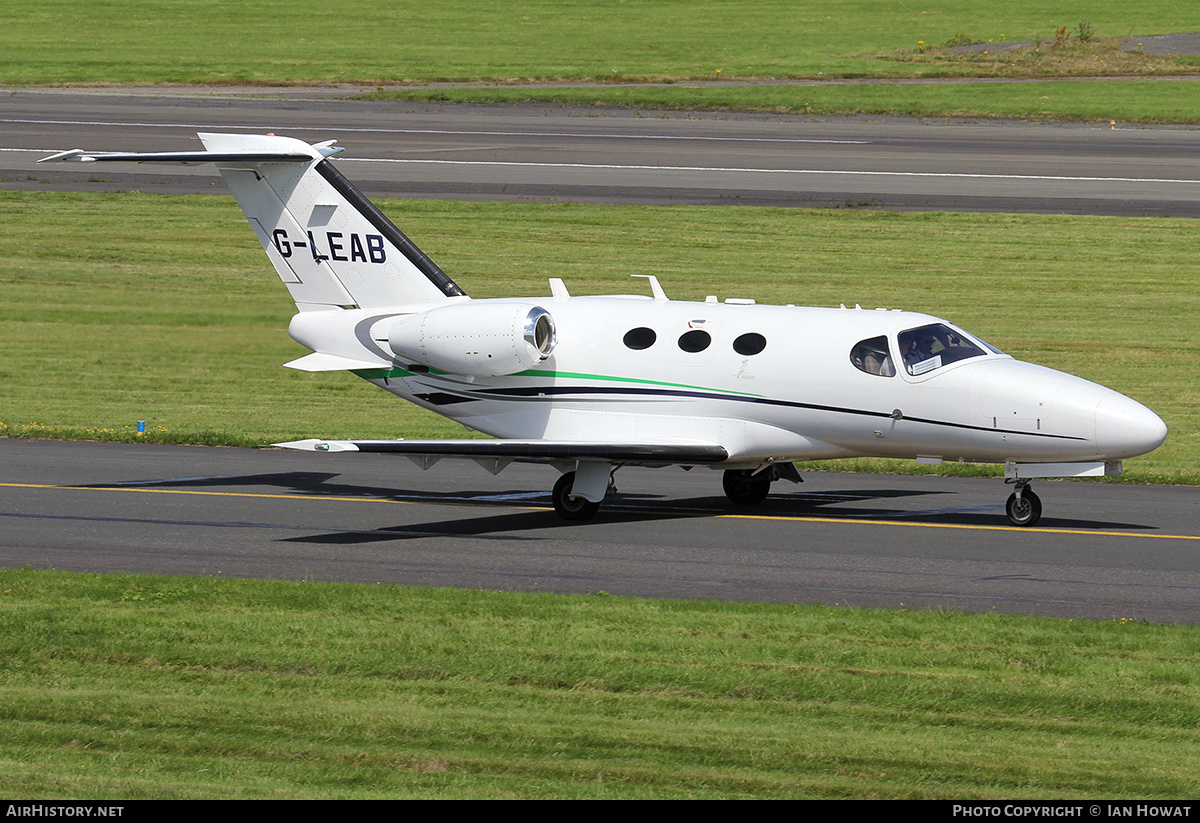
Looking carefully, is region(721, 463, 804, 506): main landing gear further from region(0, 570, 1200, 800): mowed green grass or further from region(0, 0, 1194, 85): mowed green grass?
region(0, 0, 1194, 85): mowed green grass

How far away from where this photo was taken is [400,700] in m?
11.7

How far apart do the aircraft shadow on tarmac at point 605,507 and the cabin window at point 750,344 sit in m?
2.27

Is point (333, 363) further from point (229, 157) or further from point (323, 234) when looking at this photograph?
point (229, 157)

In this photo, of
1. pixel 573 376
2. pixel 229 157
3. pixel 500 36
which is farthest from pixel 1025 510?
pixel 500 36

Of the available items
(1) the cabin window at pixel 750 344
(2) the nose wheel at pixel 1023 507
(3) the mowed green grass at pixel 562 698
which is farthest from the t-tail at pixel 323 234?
(2) the nose wheel at pixel 1023 507

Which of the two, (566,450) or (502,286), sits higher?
(502,286)

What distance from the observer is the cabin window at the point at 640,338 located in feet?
67.8

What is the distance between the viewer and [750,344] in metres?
20.2

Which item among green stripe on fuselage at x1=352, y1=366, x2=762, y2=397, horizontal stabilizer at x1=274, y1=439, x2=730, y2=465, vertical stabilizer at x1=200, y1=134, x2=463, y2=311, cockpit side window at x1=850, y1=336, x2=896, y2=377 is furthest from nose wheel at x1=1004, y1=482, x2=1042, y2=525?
vertical stabilizer at x1=200, y1=134, x2=463, y2=311

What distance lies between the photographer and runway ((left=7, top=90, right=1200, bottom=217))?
42.5m

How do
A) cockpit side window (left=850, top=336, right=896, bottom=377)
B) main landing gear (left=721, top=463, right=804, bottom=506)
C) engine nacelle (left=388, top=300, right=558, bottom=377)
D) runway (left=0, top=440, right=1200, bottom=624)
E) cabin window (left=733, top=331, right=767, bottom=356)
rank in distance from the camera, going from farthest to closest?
main landing gear (left=721, top=463, right=804, bottom=506)
engine nacelle (left=388, top=300, right=558, bottom=377)
cabin window (left=733, top=331, right=767, bottom=356)
cockpit side window (left=850, top=336, right=896, bottom=377)
runway (left=0, top=440, right=1200, bottom=624)

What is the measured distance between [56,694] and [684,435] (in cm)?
1031

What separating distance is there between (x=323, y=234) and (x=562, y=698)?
1222cm

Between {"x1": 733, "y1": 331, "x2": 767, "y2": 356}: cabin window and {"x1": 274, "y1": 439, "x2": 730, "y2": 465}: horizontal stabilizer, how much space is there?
1.31 meters
